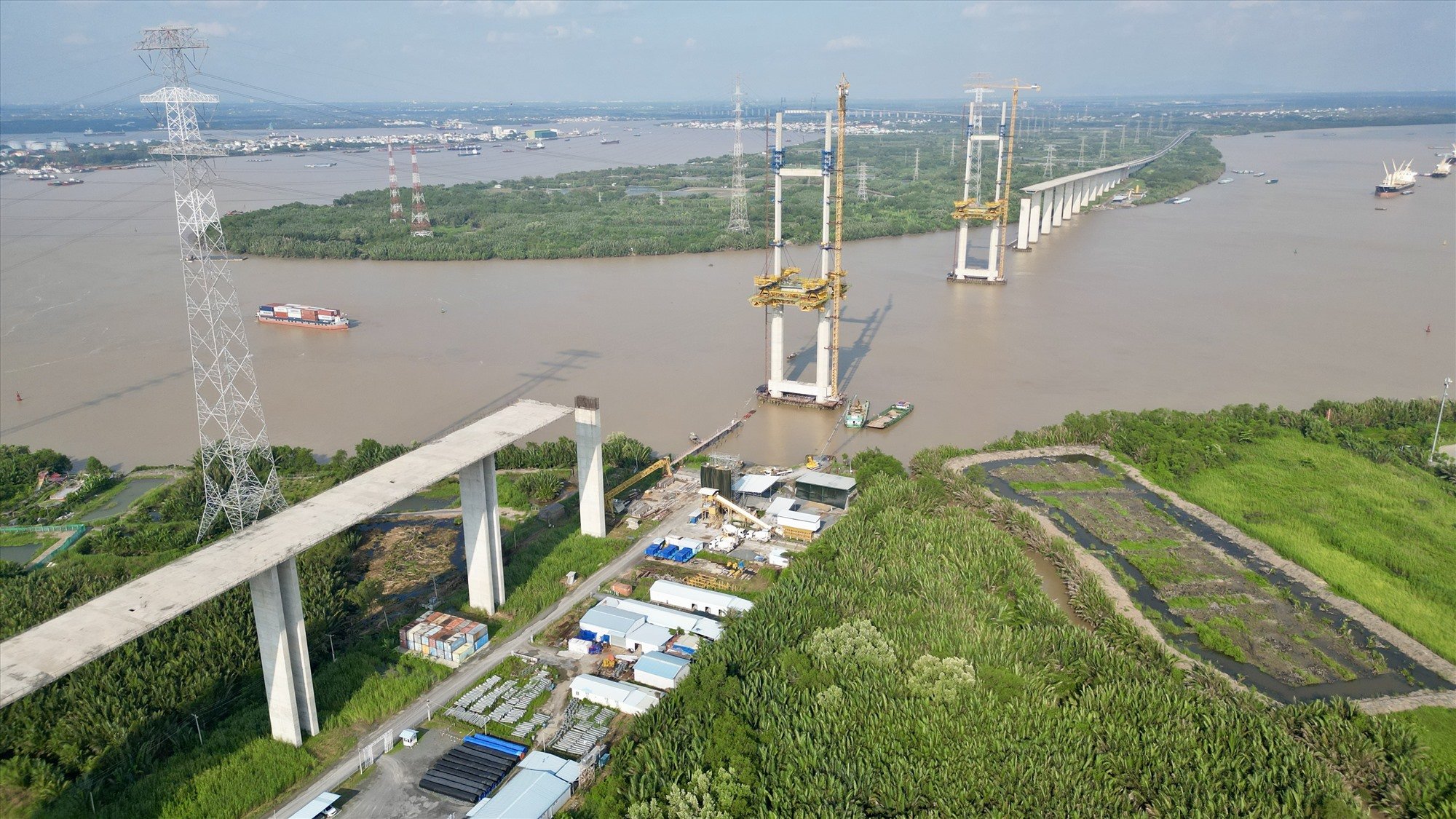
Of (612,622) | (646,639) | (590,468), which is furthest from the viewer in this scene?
(590,468)

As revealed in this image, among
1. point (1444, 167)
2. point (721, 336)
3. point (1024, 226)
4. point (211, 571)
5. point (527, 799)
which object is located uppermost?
point (1444, 167)

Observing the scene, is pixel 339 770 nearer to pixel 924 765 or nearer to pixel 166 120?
pixel 924 765

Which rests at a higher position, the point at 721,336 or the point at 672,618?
the point at 721,336

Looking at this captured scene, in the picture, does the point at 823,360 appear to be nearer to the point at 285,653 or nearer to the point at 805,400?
the point at 805,400

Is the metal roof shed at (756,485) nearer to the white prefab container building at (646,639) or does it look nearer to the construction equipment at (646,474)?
the construction equipment at (646,474)

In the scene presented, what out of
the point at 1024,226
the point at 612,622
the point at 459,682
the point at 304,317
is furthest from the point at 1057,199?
the point at 459,682

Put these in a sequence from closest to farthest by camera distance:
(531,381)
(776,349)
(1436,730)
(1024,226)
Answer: (1436,730) → (776,349) → (531,381) → (1024,226)
